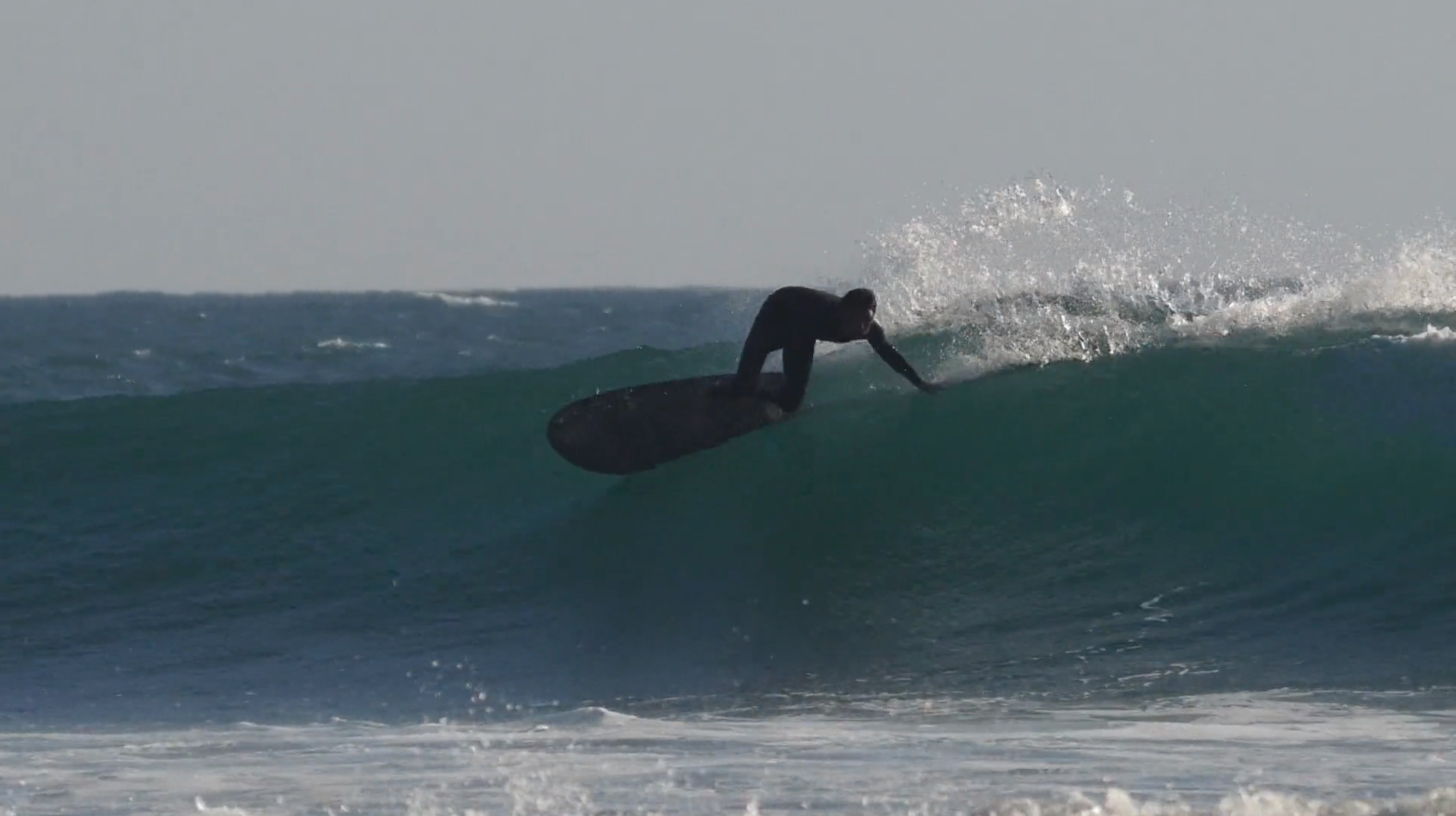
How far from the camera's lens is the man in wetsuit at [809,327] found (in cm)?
896

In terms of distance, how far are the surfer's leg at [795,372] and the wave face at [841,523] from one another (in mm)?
414

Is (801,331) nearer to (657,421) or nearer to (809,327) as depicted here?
(809,327)

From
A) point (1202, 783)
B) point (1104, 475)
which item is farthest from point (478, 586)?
point (1202, 783)

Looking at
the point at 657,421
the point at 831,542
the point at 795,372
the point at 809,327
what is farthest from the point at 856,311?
the point at 657,421

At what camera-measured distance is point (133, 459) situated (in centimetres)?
1195

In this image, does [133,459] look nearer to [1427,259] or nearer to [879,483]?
[879,483]

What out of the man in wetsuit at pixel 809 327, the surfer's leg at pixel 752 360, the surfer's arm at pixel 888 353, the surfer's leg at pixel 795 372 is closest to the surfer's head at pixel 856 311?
the man in wetsuit at pixel 809 327

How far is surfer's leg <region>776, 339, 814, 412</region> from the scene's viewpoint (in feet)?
30.6

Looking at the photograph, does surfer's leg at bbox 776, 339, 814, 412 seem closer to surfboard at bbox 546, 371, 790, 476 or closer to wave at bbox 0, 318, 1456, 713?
surfboard at bbox 546, 371, 790, 476

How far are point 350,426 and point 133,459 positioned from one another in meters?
1.50

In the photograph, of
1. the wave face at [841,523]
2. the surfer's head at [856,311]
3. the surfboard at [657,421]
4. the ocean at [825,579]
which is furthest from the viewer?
the surfboard at [657,421]

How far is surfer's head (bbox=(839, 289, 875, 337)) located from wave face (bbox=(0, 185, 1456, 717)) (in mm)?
1109

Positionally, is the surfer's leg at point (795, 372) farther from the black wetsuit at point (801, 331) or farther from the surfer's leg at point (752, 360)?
the surfer's leg at point (752, 360)

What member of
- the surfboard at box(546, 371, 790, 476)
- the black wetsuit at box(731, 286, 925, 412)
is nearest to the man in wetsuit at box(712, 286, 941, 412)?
the black wetsuit at box(731, 286, 925, 412)
